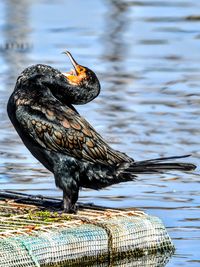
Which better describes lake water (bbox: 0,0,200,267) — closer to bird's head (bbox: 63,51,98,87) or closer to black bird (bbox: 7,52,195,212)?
black bird (bbox: 7,52,195,212)

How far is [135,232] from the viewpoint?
24.8 ft

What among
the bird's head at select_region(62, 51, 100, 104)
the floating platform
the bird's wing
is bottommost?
the floating platform

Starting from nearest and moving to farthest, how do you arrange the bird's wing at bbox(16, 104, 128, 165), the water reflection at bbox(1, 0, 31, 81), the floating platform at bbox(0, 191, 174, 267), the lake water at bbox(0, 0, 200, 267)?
the floating platform at bbox(0, 191, 174, 267), the bird's wing at bbox(16, 104, 128, 165), the lake water at bbox(0, 0, 200, 267), the water reflection at bbox(1, 0, 31, 81)

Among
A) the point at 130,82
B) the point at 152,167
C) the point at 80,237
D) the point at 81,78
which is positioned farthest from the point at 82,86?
the point at 130,82

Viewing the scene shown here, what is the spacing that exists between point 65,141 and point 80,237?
74cm

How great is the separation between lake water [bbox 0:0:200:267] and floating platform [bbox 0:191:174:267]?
8.5 inches

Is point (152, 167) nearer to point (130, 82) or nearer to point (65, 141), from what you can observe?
point (65, 141)

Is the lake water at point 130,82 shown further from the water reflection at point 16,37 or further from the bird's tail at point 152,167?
the bird's tail at point 152,167

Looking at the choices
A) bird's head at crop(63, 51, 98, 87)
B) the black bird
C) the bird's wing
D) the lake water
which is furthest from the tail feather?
bird's head at crop(63, 51, 98, 87)

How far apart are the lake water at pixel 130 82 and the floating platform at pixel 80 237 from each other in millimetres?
217

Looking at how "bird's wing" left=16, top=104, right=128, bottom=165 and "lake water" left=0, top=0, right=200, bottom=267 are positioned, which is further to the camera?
"lake water" left=0, top=0, right=200, bottom=267

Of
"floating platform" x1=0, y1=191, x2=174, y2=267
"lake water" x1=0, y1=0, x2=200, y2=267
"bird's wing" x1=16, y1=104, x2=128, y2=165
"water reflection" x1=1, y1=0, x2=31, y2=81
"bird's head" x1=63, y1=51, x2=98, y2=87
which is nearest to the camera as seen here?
"floating platform" x1=0, y1=191, x2=174, y2=267

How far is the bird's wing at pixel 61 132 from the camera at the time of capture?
7.70 meters

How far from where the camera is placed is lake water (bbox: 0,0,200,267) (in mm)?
9062
